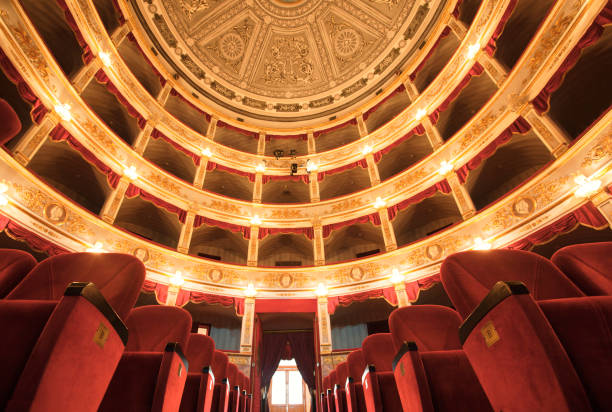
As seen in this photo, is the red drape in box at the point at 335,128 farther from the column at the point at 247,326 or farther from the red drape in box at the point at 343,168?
the column at the point at 247,326

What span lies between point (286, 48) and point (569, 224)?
46.4 feet

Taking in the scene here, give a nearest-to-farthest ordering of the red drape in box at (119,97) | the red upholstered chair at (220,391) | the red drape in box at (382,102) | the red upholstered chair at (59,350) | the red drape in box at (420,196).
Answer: the red upholstered chair at (59,350), the red upholstered chair at (220,391), the red drape in box at (119,97), the red drape in box at (420,196), the red drape in box at (382,102)

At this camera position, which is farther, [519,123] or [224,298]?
[224,298]

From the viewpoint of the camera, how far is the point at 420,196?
10.7 meters

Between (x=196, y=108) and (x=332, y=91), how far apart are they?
705 centimetres

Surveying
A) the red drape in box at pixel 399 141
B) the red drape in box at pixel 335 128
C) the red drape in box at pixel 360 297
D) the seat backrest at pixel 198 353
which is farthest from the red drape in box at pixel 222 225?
the seat backrest at pixel 198 353

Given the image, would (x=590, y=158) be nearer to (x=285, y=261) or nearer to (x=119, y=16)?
(x=285, y=261)

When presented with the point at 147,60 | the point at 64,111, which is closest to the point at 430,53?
the point at 147,60

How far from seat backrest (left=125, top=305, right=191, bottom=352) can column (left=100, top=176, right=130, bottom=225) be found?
7.60 meters

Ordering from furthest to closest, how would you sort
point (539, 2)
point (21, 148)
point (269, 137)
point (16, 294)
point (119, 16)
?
point (269, 137), point (119, 16), point (539, 2), point (21, 148), point (16, 294)

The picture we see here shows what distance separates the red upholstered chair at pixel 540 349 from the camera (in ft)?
3.45

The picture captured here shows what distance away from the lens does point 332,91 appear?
1577 centimetres

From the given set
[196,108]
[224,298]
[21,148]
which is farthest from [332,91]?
[21,148]

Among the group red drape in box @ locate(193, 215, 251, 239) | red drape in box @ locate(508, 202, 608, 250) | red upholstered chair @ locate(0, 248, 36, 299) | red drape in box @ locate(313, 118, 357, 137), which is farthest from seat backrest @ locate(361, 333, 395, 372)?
red drape in box @ locate(313, 118, 357, 137)
